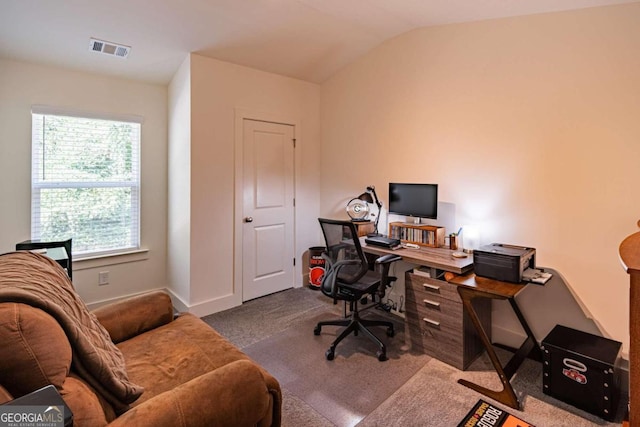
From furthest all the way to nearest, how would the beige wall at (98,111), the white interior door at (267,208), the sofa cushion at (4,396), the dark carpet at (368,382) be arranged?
the white interior door at (267,208)
the beige wall at (98,111)
the dark carpet at (368,382)
the sofa cushion at (4,396)

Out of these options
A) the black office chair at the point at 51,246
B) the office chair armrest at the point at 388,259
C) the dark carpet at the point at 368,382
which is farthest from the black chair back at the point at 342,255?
the black office chair at the point at 51,246

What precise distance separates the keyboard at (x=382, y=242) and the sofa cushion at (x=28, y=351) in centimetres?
230

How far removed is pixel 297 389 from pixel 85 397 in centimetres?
144

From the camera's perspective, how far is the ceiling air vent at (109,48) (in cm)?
278

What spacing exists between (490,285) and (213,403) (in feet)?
5.92

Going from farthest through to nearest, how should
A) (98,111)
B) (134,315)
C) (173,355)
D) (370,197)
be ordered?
(370,197), (98,111), (134,315), (173,355)

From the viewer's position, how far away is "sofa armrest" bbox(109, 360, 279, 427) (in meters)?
1.10

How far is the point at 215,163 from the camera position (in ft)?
11.1

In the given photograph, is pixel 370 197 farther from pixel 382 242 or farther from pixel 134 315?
pixel 134 315

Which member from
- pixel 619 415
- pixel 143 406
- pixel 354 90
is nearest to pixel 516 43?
pixel 354 90

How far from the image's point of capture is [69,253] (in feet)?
9.76

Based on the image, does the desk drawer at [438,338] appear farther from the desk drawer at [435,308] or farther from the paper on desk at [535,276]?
the paper on desk at [535,276]

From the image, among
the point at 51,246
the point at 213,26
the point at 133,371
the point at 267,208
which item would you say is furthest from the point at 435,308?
the point at 51,246

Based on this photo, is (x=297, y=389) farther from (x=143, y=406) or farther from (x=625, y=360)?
(x=625, y=360)
